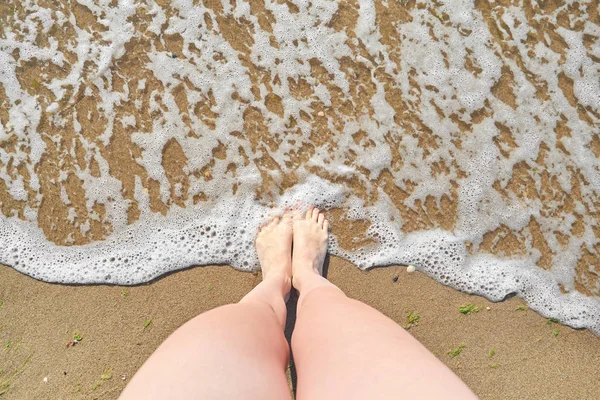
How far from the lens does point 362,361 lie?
146cm

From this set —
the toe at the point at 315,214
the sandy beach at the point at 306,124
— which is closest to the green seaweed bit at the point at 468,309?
the sandy beach at the point at 306,124

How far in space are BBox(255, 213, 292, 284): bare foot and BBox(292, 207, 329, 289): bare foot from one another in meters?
0.05

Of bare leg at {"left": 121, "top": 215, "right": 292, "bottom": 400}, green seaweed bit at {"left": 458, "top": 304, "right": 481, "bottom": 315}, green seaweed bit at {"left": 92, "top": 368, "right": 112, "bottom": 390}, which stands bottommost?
green seaweed bit at {"left": 92, "top": 368, "right": 112, "bottom": 390}

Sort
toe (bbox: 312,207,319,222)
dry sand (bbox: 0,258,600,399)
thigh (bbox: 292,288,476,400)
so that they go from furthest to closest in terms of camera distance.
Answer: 1. toe (bbox: 312,207,319,222)
2. dry sand (bbox: 0,258,600,399)
3. thigh (bbox: 292,288,476,400)

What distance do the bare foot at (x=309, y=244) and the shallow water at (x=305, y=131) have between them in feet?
0.39

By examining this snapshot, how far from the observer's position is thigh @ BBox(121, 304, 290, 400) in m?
1.36

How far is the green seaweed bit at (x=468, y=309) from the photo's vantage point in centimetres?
244

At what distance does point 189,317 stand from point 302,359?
3.06 ft

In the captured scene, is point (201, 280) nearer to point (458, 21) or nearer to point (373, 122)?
point (373, 122)

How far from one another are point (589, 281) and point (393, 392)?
6.16 feet

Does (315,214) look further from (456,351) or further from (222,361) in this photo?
(222,361)

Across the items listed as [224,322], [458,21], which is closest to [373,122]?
[458,21]

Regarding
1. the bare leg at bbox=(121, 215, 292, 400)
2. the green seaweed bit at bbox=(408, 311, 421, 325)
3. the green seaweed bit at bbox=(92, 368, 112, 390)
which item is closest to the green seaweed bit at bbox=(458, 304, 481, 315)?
the green seaweed bit at bbox=(408, 311, 421, 325)

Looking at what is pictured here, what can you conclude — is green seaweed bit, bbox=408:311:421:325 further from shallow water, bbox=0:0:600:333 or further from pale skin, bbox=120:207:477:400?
pale skin, bbox=120:207:477:400
